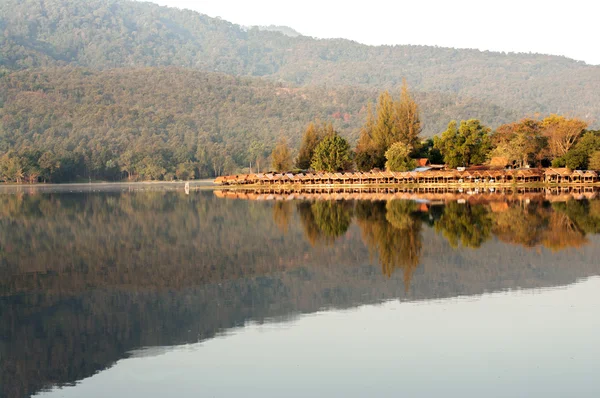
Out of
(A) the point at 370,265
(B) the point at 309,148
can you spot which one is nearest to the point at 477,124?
(B) the point at 309,148

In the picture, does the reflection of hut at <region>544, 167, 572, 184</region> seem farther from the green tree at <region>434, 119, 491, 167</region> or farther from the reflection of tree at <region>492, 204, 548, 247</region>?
the reflection of tree at <region>492, 204, 548, 247</region>

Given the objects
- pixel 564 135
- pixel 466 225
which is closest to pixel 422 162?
pixel 564 135

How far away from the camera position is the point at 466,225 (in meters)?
32.3

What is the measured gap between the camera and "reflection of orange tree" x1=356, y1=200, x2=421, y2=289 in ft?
71.9

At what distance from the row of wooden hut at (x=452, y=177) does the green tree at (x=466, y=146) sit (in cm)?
466

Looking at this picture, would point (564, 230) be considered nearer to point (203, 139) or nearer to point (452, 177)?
point (452, 177)

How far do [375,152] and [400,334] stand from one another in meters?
73.6

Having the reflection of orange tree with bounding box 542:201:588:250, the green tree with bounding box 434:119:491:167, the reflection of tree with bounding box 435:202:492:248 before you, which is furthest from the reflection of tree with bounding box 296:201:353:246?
the green tree with bounding box 434:119:491:167

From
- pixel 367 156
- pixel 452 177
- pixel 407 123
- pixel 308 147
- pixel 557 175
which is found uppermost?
pixel 407 123

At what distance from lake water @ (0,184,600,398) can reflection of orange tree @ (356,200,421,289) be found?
141 millimetres

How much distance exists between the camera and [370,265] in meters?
21.7

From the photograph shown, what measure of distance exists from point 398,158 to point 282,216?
4056cm

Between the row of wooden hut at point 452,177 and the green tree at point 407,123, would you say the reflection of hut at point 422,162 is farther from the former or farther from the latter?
the row of wooden hut at point 452,177

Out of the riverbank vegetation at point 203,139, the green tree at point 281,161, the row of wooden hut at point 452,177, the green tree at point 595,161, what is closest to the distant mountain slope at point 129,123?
the riverbank vegetation at point 203,139
